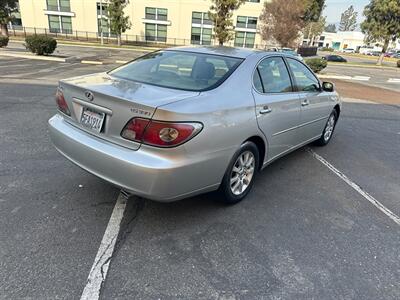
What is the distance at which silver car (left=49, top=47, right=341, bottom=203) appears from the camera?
2.37 metres

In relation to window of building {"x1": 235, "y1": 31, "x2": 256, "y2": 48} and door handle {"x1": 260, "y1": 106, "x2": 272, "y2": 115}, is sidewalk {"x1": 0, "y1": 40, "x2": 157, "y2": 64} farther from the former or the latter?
window of building {"x1": 235, "y1": 31, "x2": 256, "y2": 48}

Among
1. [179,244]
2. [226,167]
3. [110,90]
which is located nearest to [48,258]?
[179,244]

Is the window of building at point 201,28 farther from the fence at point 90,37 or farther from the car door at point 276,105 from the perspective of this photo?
the car door at point 276,105

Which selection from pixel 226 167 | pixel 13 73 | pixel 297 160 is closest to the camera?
pixel 226 167

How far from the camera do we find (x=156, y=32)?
138ft

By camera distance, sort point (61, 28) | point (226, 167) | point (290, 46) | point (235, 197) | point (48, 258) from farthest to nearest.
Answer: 1. point (61, 28)
2. point (290, 46)
3. point (235, 197)
4. point (226, 167)
5. point (48, 258)

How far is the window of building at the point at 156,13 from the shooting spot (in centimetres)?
4088

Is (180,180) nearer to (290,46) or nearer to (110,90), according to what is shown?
(110,90)

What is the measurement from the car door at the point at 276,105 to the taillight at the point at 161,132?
1011mm

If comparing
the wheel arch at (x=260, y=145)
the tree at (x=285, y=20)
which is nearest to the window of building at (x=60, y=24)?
the tree at (x=285, y=20)

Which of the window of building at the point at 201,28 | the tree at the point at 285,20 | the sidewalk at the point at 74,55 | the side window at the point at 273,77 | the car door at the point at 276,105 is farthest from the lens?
the window of building at the point at 201,28

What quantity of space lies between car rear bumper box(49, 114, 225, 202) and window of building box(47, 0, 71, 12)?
4520 cm

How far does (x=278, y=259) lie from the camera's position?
99.0 inches

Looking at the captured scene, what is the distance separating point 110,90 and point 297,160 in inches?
125
